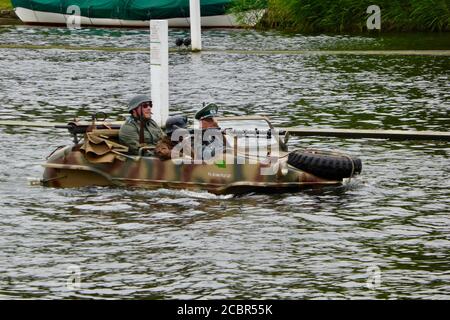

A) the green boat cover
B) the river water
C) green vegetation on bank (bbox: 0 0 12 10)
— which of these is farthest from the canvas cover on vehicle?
green vegetation on bank (bbox: 0 0 12 10)

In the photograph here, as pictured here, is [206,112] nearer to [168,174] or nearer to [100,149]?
[168,174]

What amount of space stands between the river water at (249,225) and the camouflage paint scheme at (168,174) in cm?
18

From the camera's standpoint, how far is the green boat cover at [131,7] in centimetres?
5656

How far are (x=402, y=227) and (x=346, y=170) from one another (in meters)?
1.75

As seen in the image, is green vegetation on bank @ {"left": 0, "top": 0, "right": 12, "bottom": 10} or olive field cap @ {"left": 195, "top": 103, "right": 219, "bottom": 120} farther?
green vegetation on bank @ {"left": 0, "top": 0, "right": 12, "bottom": 10}

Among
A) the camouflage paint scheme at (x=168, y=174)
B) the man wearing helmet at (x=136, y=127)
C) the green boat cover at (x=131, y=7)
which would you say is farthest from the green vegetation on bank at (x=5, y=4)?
the man wearing helmet at (x=136, y=127)

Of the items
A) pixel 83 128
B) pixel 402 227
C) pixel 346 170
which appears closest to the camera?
pixel 402 227

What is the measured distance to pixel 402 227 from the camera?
1931cm

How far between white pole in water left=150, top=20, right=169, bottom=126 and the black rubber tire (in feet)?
27.1

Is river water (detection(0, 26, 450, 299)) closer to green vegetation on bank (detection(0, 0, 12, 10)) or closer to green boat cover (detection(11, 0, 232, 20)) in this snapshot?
green boat cover (detection(11, 0, 232, 20))

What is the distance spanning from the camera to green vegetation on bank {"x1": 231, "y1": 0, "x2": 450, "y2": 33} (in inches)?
1959
